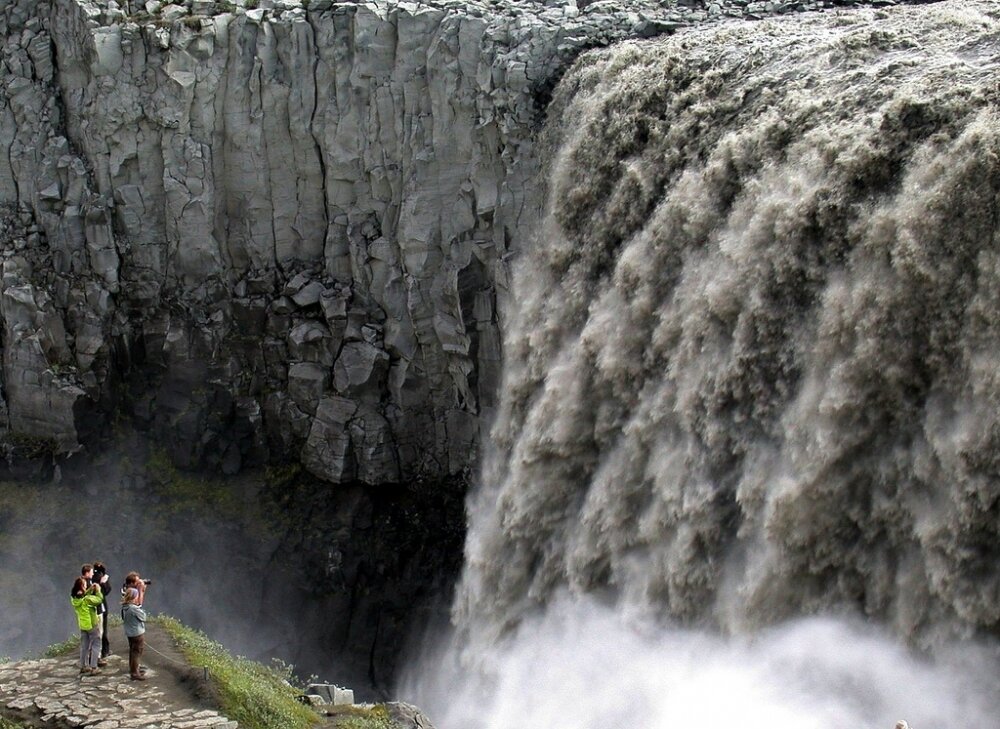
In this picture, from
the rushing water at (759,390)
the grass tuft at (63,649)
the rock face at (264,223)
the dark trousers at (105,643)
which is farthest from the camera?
the rock face at (264,223)

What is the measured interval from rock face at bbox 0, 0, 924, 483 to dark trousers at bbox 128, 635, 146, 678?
12.6 metres

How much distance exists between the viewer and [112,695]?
18.3 m

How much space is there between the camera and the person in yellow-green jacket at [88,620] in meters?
18.1

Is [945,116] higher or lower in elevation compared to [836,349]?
higher

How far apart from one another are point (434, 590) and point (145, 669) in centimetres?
1362

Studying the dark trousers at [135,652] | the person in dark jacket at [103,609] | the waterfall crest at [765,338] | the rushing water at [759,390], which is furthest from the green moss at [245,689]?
the waterfall crest at [765,338]

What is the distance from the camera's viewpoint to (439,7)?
29656 mm

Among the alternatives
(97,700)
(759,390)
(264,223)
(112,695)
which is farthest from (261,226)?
(759,390)

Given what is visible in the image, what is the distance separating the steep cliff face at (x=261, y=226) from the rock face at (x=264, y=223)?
55mm

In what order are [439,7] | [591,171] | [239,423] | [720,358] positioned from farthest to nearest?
[239,423], [439,7], [591,171], [720,358]

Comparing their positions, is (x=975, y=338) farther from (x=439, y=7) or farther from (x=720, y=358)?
(x=439, y=7)

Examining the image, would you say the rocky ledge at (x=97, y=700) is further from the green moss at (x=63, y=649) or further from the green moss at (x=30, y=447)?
the green moss at (x=30, y=447)

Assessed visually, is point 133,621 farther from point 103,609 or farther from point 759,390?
point 759,390

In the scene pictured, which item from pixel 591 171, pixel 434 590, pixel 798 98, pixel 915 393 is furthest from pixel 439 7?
pixel 915 393
